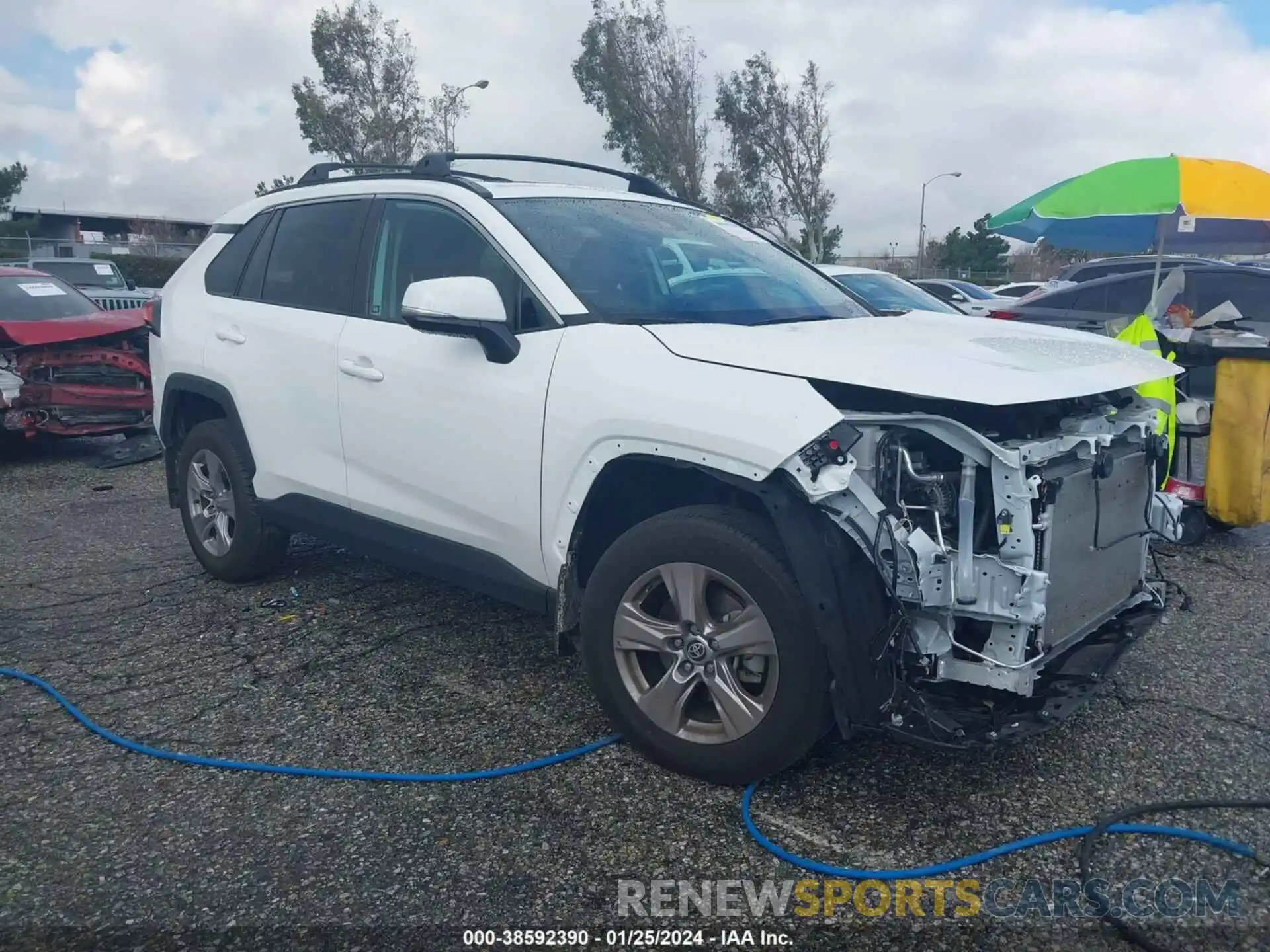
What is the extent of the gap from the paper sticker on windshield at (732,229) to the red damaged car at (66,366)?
5559 mm

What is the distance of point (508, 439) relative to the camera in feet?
11.1

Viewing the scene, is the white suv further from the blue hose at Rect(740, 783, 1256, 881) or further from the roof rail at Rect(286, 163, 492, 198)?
the blue hose at Rect(740, 783, 1256, 881)

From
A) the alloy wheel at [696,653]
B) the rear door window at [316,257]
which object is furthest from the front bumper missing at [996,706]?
the rear door window at [316,257]

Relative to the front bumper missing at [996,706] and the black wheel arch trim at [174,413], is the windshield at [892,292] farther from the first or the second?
the front bumper missing at [996,706]

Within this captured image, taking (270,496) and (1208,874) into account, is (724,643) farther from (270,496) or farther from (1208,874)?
(270,496)

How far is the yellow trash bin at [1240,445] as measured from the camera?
5379 mm

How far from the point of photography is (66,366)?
8547 millimetres

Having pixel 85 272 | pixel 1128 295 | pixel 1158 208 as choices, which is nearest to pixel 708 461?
pixel 1158 208

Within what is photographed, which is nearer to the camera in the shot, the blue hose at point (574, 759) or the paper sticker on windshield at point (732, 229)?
the blue hose at point (574, 759)

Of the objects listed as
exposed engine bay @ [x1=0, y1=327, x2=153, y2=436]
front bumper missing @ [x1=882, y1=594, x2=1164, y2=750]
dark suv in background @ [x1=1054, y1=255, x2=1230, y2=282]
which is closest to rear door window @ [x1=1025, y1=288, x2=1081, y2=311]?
dark suv in background @ [x1=1054, y1=255, x2=1230, y2=282]

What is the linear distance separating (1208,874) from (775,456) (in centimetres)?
157

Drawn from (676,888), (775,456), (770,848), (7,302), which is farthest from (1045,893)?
A: (7,302)

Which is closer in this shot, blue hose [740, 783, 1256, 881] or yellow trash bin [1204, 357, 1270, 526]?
blue hose [740, 783, 1256, 881]

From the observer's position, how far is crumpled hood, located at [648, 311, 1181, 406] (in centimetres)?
271
